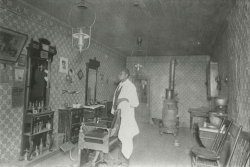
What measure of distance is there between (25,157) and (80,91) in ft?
9.02

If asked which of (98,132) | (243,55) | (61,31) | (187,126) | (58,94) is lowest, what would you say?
(187,126)

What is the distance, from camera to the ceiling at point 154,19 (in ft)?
13.4

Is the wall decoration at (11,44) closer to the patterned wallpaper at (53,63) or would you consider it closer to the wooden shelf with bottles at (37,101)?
the patterned wallpaper at (53,63)

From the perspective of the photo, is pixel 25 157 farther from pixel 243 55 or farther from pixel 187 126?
pixel 187 126

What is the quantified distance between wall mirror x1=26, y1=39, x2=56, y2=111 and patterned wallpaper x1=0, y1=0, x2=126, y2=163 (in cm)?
20

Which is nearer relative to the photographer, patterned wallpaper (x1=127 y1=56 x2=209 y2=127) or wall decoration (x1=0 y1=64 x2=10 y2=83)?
wall decoration (x1=0 y1=64 x2=10 y2=83)

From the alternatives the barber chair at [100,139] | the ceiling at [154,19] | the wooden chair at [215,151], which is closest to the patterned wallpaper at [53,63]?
the ceiling at [154,19]

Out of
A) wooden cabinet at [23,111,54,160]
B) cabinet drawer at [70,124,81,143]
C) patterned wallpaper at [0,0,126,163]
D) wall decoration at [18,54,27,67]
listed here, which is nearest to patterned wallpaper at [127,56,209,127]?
patterned wallpaper at [0,0,126,163]

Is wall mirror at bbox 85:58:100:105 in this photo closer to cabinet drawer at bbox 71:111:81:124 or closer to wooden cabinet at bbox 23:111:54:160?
cabinet drawer at bbox 71:111:81:124

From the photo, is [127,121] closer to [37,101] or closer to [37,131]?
[37,131]

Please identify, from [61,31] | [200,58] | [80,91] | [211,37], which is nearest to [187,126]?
[200,58]

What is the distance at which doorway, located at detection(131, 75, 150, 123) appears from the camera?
33.0ft

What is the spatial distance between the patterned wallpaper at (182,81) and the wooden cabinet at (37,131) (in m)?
6.45

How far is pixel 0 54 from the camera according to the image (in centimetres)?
362
